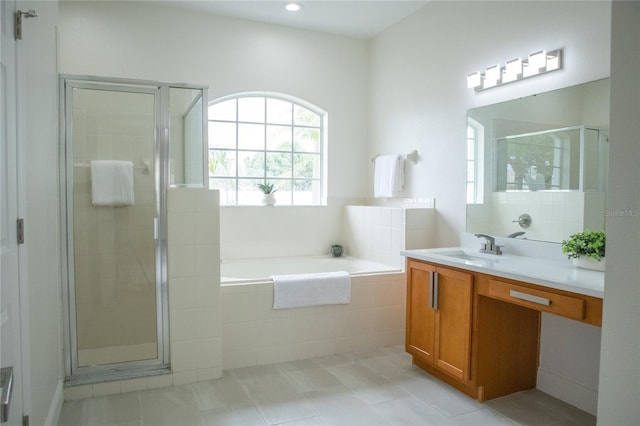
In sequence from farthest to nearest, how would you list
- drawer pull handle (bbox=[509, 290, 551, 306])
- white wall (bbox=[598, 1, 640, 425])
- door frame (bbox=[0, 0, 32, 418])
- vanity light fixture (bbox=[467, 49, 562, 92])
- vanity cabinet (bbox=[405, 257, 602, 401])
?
vanity light fixture (bbox=[467, 49, 562, 92]), vanity cabinet (bbox=[405, 257, 602, 401]), drawer pull handle (bbox=[509, 290, 551, 306]), door frame (bbox=[0, 0, 32, 418]), white wall (bbox=[598, 1, 640, 425])

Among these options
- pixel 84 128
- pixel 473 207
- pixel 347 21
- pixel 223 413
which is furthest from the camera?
pixel 347 21

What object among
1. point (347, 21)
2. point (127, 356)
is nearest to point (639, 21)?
point (127, 356)

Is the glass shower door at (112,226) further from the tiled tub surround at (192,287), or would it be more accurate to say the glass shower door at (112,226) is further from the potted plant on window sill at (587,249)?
the potted plant on window sill at (587,249)

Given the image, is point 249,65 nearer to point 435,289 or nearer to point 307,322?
point 307,322

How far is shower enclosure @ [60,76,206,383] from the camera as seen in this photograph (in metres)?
2.70

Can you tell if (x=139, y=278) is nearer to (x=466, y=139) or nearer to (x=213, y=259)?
(x=213, y=259)

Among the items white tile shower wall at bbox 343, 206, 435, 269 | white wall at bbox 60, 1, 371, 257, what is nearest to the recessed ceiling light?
white wall at bbox 60, 1, 371, 257

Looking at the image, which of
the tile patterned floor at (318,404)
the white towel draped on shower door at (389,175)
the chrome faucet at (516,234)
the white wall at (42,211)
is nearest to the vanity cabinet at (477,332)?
the tile patterned floor at (318,404)

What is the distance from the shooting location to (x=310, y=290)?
3.23 metres

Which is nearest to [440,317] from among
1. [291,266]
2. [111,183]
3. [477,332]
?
[477,332]

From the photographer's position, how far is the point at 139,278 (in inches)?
113

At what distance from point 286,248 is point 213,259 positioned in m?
1.61

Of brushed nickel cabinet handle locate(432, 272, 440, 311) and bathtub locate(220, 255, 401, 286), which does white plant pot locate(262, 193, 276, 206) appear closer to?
bathtub locate(220, 255, 401, 286)

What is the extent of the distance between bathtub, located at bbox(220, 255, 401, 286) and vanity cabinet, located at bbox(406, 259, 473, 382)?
77cm
